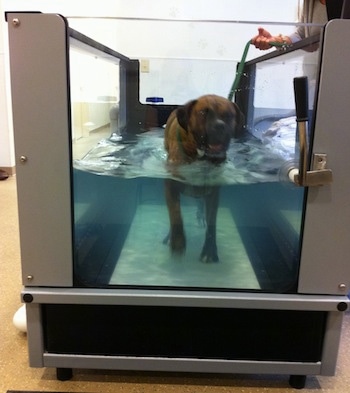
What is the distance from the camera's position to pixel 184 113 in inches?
41.5

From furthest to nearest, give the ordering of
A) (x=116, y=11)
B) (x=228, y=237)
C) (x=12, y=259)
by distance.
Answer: (x=116, y=11)
(x=12, y=259)
(x=228, y=237)

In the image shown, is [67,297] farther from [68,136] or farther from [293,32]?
[293,32]

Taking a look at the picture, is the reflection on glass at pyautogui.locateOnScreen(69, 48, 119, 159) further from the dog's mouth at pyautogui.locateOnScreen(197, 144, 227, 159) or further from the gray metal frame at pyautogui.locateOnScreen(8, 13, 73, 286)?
the dog's mouth at pyautogui.locateOnScreen(197, 144, 227, 159)

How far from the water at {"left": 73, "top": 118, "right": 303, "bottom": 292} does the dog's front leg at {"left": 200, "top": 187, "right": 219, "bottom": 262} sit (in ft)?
0.05

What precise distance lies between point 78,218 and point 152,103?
41cm

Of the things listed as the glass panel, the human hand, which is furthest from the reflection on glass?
the human hand

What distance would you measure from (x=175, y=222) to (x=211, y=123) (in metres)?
0.28

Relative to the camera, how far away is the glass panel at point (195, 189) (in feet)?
3.30

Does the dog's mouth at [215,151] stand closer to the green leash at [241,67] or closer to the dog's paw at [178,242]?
the green leash at [241,67]

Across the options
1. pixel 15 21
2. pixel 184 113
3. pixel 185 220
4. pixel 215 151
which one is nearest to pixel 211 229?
pixel 185 220

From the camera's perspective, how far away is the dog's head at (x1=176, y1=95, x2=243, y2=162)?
104 centimetres

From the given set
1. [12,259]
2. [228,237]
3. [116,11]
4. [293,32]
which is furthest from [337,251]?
[116,11]

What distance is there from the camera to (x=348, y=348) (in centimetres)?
120

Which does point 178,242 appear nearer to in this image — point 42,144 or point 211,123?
point 211,123
